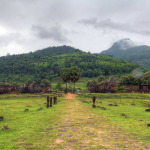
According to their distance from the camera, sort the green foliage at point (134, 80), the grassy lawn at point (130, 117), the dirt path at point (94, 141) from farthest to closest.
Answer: the green foliage at point (134, 80) → the grassy lawn at point (130, 117) → the dirt path at point (94, 141)

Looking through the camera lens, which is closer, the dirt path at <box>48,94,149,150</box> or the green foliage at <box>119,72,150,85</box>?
the dirt path at <box>48,94,149,150</box>

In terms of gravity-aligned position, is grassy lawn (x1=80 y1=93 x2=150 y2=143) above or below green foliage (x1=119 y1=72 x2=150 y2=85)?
below

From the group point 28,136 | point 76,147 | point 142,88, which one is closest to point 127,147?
point 76,147

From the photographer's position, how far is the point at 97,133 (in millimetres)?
14422

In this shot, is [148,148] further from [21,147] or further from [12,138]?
[12,138]

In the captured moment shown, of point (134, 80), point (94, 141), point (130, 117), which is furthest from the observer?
point (134, 80)

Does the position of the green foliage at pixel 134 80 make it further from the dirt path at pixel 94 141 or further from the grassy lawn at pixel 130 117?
the dirt path at pixel 94 141

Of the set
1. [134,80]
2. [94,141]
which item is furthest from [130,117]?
[134,80]

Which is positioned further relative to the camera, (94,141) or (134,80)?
(134,80)

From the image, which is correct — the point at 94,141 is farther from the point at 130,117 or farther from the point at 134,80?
the point at 134,80

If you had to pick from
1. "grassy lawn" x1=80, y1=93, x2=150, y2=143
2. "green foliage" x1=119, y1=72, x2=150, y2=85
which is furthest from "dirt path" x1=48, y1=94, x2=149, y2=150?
"green foliage" x1=119, y1=72, x2=150, y2=85

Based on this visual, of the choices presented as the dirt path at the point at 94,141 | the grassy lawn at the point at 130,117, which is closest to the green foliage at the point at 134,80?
the grassy lawn at the point at 130,117

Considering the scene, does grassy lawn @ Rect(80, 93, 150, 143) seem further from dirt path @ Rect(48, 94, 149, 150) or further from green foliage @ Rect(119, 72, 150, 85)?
green foliage @ Rect(119, 72, 150, 85)

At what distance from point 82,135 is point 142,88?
82.4m
